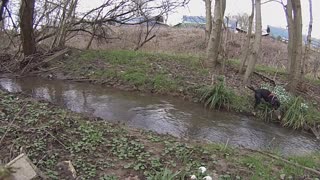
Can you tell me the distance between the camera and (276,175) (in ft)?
14.0

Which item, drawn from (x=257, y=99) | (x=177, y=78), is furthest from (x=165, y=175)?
(x=177, y=78)

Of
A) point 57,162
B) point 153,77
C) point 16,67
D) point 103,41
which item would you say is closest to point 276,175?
point 57,162

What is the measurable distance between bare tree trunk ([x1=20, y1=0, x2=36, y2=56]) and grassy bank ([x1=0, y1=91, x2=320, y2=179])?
620 centimetres

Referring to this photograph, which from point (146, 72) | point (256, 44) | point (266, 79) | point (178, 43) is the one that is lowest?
point (266, 79)

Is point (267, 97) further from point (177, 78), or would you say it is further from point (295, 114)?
point (177, 78)

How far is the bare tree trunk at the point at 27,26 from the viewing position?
10648 mm

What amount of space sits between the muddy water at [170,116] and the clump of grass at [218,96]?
25cm

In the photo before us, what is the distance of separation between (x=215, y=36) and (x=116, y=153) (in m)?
7.03

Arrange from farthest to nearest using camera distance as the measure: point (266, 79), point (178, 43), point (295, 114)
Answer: point (178, 43), point (266, 79), point (295, 114)

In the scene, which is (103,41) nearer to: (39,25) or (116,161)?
(39,25)

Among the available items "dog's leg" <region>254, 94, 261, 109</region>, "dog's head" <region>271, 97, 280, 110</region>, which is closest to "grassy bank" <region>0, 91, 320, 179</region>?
"dog's head" <region>271, 97, 280, 110</region>

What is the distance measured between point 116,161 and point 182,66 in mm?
6940

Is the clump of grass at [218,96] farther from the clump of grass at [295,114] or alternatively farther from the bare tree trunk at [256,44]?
the bare tree trunk at [256,44]

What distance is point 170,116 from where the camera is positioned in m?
7.48
